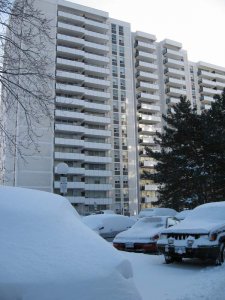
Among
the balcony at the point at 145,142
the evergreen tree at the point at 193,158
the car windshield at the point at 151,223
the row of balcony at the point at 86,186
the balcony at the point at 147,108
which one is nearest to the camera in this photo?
the car windshield at the point at 151,223

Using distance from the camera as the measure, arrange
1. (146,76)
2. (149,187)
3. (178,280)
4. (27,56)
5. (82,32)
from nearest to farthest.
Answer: (178,280), (27,56), (82,32), (149,187), (146,76)

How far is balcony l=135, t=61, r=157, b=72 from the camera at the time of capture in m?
79.4

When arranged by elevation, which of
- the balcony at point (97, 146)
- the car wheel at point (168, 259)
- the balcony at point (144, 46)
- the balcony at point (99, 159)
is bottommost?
the car wheel at point (168, 259)

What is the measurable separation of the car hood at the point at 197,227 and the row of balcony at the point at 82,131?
1959 inches

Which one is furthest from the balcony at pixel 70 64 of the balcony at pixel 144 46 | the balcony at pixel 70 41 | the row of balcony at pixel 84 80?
the balcony at pixel 144 46

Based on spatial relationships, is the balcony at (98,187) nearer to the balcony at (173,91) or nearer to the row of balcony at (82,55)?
the row of balcony at (82,55)

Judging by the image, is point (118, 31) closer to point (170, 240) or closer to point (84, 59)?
point (84, 59)

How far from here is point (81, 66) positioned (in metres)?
66.2

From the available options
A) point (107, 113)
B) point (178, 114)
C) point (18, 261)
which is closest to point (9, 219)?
point (18, 261)

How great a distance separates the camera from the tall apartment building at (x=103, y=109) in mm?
60438

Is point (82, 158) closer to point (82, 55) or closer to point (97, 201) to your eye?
point (97, 201)

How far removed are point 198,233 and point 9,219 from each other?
6517 millimetres

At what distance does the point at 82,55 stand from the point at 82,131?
50.8ft

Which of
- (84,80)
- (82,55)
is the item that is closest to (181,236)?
(84,80)
